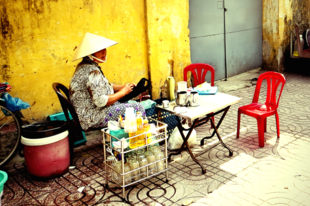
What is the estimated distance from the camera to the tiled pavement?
3.32 metres

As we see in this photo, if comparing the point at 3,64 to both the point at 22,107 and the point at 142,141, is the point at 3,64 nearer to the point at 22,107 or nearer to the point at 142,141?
the point at 22,107

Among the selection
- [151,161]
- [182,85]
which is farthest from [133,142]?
[182,85]

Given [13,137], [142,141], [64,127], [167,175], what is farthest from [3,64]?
[167,175]

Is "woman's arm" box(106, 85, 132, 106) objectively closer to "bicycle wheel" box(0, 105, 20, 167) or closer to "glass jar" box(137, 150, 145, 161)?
"glass jar" box(137, 150, 145, 161)

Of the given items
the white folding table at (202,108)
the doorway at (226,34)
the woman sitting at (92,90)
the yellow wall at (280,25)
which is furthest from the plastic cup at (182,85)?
the yellow wall at (280,25)

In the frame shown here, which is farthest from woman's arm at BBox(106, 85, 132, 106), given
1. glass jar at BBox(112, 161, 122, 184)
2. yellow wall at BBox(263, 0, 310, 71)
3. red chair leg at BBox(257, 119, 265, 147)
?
yellow wall at BBox(263, 0, 310, 71)

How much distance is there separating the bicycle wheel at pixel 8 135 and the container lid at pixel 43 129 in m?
0.53

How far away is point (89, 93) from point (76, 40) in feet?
4.50

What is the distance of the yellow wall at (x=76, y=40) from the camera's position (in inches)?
177

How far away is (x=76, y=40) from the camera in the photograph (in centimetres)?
496

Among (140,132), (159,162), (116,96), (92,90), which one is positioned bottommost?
(159,162)

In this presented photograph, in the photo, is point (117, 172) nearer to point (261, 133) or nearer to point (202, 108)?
point (202, 108)

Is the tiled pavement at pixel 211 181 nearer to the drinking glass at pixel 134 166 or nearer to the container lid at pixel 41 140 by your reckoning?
the drinking glass at pixel 134 166

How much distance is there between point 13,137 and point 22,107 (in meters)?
0.73
